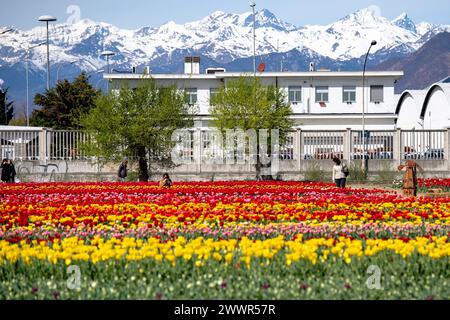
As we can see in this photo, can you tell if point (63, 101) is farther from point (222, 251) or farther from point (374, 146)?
point (222, 251)

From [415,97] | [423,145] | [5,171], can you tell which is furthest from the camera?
[415,97]

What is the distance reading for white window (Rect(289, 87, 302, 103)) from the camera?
220 feet

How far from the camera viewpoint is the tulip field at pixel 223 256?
31.4 ft

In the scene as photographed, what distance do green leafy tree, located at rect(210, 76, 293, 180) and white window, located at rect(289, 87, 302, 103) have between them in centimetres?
2460

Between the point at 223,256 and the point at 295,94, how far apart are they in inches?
2235

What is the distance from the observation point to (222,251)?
37.6 feet

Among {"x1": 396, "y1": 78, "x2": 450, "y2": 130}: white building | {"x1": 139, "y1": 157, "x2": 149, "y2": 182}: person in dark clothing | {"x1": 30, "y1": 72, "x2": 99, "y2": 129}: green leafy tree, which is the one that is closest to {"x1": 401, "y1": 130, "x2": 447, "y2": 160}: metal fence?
{"x1": 139, "y1": 157, "x2": 149, "y2": 182}: person in dark clothing

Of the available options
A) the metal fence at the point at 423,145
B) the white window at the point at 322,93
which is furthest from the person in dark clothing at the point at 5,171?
the white window at the point at 322,93

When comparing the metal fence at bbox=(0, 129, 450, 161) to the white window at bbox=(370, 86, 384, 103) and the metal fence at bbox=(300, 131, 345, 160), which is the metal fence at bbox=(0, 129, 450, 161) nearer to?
the metal fence at bbox=(300, 131, 345, 160)

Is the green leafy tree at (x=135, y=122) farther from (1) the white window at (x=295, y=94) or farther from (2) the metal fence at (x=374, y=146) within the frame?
(1) the white window at (x=295, y=94)

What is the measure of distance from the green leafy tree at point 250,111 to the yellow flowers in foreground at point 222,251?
28316 millimetres

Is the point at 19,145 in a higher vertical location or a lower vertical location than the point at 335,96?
lower

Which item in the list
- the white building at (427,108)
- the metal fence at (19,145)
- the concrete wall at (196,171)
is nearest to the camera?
the concrete wall at (196,171)

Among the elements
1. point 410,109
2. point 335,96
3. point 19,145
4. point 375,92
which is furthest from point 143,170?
point 410,109
